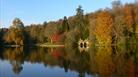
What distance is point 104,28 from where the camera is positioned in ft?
243

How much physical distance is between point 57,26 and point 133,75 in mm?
92913

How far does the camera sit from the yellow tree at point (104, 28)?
241 ft

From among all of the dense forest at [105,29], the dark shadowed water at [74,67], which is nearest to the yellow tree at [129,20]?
the dense forest at [105,29]

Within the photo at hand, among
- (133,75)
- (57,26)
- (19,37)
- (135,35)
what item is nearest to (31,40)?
(57,26)

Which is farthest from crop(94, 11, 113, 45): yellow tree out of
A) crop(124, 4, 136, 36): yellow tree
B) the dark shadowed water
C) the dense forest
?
the dark shadowed water

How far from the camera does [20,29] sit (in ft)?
314

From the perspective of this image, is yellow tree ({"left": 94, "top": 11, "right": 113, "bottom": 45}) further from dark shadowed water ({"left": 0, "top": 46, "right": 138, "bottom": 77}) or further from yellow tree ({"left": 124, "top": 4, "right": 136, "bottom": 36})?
dark shadowed water ({"left": 0, "top": 46, "right": 138, "bottom": 77})

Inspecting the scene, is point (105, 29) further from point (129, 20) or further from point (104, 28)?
point (129, 20)

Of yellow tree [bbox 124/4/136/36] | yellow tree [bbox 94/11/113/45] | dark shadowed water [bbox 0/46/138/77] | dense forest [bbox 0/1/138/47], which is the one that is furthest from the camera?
yellow tree [bbox 94/11/113/45]

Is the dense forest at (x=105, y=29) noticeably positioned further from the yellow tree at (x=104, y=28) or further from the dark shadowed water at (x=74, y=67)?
the dark shadowed water at (x=74, y=67)

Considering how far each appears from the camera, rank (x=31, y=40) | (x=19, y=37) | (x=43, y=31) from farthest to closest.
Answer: (x=43, y=31), (x=31, y=40), (x=19, y=37)

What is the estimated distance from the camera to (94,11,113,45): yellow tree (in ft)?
241

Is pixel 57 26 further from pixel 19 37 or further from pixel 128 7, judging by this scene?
pixel 128 7

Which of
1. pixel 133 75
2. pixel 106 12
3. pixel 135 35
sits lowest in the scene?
pixel 133 75
